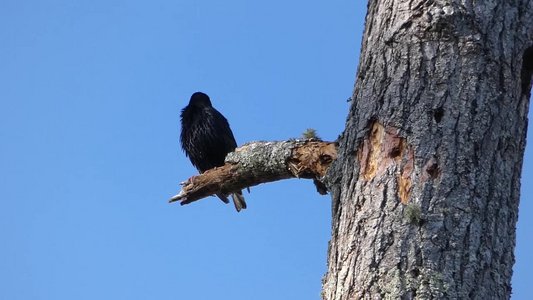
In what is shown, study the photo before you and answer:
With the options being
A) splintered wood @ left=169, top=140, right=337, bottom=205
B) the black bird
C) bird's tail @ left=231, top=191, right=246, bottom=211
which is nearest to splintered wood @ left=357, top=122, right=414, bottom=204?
splintered wood @ left=169, top=140, right=337, bottom=205

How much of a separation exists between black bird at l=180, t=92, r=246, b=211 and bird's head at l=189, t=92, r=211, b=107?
4.4 inches

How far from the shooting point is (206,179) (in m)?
4.98

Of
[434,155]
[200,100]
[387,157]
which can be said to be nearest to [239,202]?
[200,100]

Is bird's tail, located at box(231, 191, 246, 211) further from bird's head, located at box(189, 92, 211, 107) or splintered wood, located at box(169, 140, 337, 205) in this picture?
splintered wood, located at box(169, 140, 337, 205)

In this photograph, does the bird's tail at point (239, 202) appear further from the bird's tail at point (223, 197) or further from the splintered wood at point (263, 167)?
the splintered wood at point (263, 167)

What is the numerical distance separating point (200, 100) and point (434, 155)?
21.3 ft

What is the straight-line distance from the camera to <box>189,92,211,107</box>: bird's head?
9180mm

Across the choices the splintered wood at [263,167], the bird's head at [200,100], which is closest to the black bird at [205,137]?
the bird's head at [200,100]

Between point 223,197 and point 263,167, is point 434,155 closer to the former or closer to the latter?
point 263,167

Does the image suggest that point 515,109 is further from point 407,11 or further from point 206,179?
point 206,179

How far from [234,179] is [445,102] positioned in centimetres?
197

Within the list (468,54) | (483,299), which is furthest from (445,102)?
(483,299)

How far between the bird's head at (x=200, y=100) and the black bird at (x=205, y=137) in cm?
11

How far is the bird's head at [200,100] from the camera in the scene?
30.1ft
